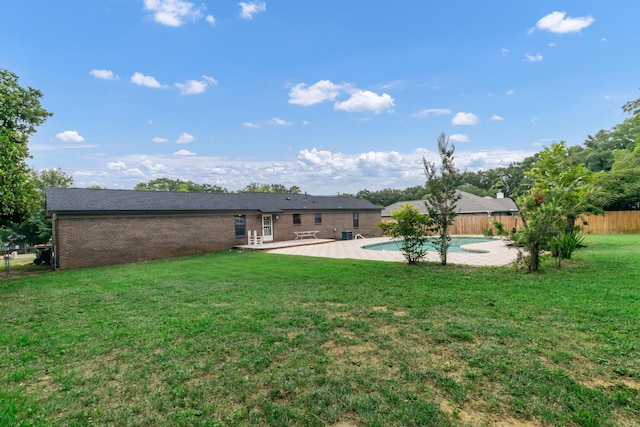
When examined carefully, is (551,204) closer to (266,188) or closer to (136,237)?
A: (136,237)

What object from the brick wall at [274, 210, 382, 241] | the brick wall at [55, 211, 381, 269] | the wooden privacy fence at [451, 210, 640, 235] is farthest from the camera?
the brick wall at [274, 210, 382, 241]

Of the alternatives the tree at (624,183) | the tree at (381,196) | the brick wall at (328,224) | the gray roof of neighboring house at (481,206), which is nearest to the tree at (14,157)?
the brick wall at (328,224)

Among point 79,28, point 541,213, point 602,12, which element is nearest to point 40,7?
point 79,28

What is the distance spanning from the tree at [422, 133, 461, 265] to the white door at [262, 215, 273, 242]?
1196cm

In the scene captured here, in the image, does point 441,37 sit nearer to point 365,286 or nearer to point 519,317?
point 365,286

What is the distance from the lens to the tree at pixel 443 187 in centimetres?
899

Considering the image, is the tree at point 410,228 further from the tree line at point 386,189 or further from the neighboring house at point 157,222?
the neighboring house at point 157,222

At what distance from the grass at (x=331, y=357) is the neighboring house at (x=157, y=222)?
6.86 meters

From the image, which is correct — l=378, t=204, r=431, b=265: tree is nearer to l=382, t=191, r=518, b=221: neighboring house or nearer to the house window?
the house window

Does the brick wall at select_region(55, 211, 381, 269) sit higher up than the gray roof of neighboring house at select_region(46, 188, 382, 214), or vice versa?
the gray roof of neighboring house at select_region(46, 188, 382, 214)

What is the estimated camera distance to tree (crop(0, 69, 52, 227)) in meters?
8.09

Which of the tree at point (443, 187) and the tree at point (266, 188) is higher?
the tree at point (266, 188)

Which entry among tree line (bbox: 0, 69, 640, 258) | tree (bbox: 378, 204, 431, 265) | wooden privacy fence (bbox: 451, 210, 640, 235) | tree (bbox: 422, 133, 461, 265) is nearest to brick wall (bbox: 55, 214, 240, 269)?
tree line (bbox: 0, 69, 640, 258)

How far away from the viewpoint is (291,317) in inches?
181
